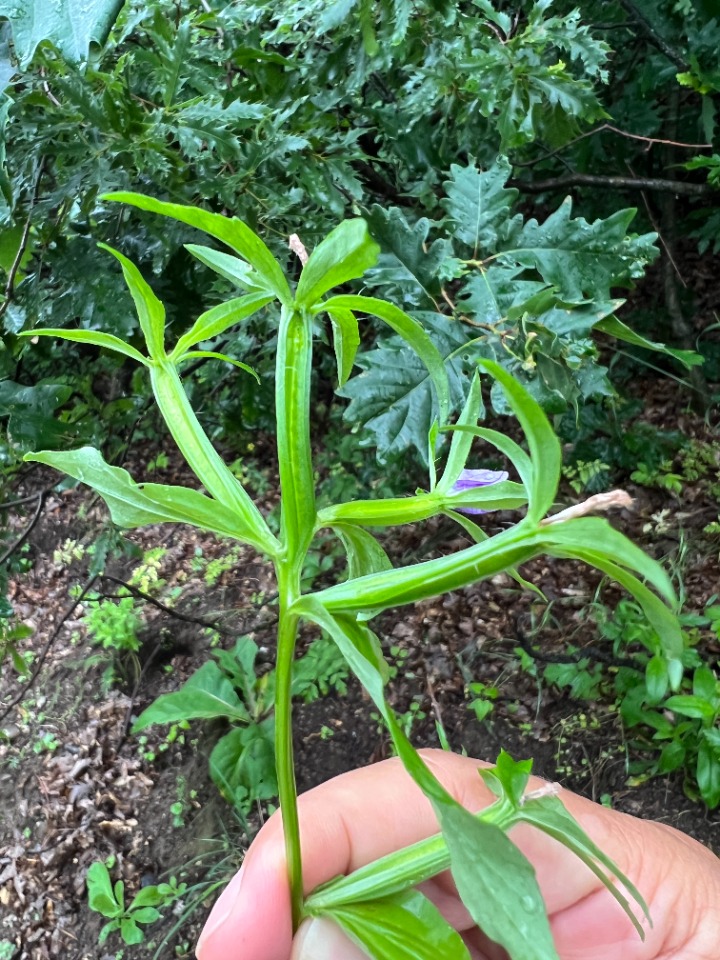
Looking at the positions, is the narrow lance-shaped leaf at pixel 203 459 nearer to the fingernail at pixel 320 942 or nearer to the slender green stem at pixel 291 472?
the slender green stem at pixel 291 472

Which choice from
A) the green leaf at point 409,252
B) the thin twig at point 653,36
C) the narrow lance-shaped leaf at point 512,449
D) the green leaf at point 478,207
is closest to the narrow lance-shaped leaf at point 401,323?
the narrow lance-shaped leaf at point 512,449

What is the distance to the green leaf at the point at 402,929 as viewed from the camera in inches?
24.4

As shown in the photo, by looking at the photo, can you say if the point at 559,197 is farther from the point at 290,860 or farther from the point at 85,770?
the point at 85,770

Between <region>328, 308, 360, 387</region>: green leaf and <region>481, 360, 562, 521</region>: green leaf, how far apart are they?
0.72 ft

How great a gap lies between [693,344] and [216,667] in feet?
5.45

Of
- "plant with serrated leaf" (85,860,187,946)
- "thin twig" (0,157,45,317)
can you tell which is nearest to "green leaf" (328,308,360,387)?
"thin twig" (0,157,45,317)

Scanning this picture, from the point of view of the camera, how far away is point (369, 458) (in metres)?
1.72

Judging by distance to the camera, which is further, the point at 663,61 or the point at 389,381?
the point at 663,61

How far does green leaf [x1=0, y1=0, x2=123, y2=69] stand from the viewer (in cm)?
66

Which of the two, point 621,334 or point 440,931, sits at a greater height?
point 621,334

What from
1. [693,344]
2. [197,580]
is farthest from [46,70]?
[693,344]

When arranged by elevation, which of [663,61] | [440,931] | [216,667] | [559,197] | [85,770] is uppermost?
[663,61]

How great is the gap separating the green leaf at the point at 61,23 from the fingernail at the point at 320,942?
979mm

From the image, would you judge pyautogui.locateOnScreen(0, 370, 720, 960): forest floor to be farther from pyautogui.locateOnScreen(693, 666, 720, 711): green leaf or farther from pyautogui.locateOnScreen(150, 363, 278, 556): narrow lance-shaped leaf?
pyautogui.locateOnScreen(150, 363, 278, 556): narrow lance-shaped leaf
